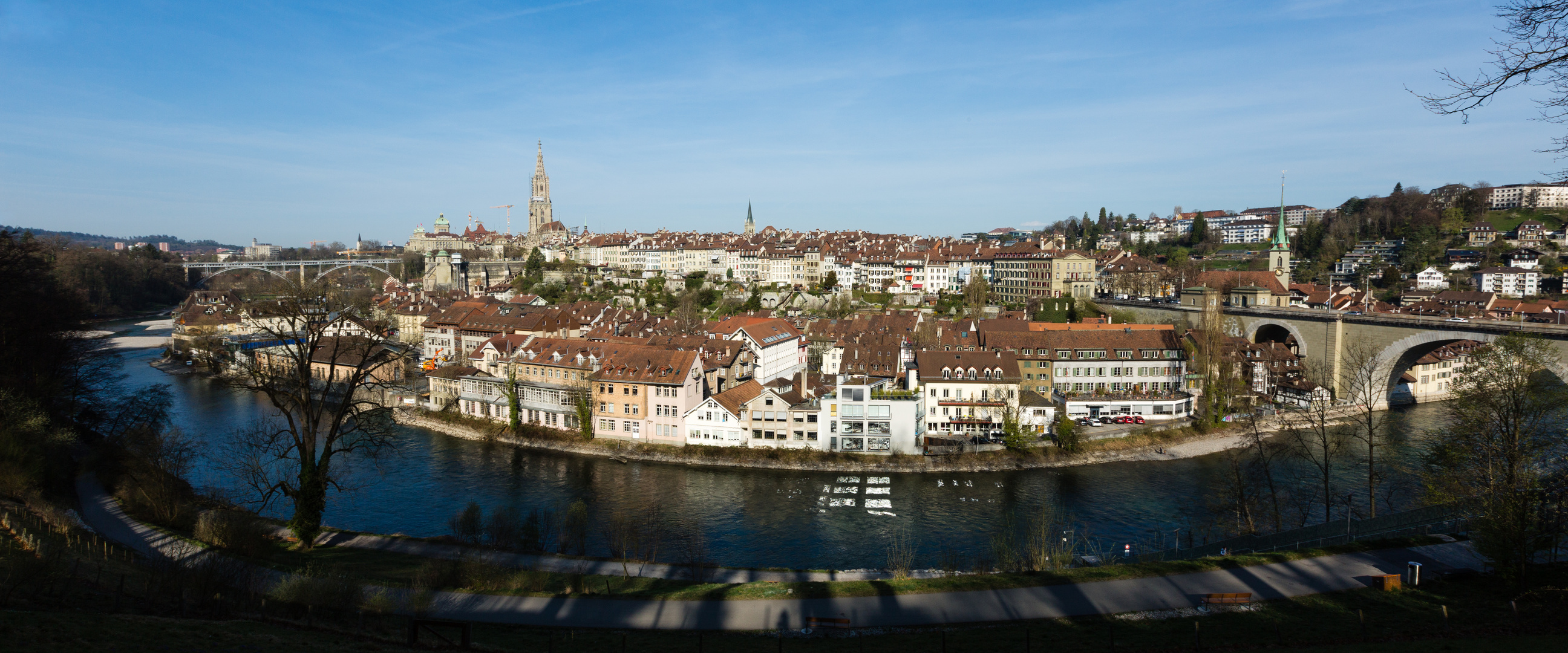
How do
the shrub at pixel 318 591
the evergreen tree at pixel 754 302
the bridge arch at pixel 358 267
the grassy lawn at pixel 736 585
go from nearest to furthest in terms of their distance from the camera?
the shrub at pixel 318 591 < the grassy lawn at pixel 736 585 < the evergreen tree at pixel 754 302 < the bridge arch at pixel 358 267

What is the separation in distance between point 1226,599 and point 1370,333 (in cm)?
2566

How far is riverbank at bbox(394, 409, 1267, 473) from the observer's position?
2003 centimetres

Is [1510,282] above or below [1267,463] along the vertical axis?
above

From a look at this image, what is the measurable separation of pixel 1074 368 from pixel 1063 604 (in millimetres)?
17843

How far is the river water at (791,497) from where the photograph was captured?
15.0 metres

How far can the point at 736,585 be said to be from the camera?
384 inches

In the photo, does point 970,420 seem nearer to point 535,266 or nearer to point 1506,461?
point 1506,461

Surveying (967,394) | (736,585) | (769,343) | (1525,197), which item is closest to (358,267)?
(769,343)

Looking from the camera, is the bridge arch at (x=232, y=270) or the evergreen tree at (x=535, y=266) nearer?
the evergreen tree at (x=535, y=266)

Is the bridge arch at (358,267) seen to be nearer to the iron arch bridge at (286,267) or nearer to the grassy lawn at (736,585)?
the iron arch bridge at (286,267)

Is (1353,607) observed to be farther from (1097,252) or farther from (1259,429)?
(1097,252)

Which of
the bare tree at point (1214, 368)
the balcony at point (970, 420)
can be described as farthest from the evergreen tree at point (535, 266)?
the bare tree at point (1214, 368)

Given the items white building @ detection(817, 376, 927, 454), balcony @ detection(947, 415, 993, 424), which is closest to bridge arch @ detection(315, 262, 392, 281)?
white building @ detection(817, 376, 927, 454)

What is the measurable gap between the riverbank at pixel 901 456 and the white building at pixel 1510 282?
33796 mm
